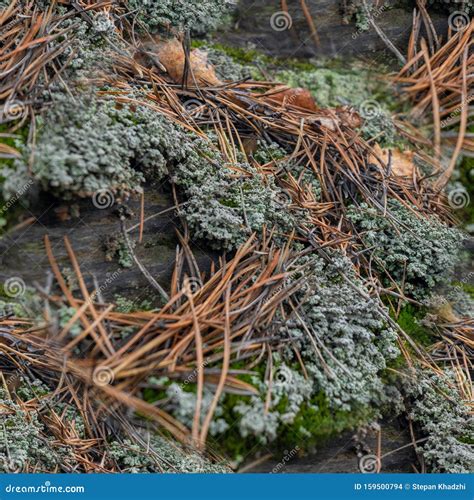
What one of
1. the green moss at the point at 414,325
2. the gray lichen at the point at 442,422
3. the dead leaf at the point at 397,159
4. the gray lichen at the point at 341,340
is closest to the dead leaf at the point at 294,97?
the dead leaf at the point at 397,159

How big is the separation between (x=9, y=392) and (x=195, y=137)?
1.69 m

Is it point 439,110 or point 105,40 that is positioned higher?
point 105,40

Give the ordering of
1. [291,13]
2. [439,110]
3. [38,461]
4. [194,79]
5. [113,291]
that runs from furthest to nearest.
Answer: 1. [291,13]
2. [439,110]
3. [194,79]
4. [113,291]
5. [38,461]

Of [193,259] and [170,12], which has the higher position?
[170,12]

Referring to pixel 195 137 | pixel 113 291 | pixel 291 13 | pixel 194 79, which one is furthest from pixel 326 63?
pixel 113 291

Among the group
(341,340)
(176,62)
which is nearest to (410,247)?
(341,340)

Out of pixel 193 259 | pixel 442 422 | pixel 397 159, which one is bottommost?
pixel 442 422

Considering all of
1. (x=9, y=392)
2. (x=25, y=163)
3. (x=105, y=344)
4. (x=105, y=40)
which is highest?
(x=105, y=40)

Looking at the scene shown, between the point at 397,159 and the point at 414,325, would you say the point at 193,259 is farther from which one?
the point at 397,159

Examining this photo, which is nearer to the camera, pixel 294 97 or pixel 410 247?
pixel 410 247

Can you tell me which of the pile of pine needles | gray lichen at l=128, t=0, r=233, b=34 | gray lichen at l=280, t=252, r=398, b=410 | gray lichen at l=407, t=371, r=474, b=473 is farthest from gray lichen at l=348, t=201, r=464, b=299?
gray lichen at l=128, t=0, r=233, b=34

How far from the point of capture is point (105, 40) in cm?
339

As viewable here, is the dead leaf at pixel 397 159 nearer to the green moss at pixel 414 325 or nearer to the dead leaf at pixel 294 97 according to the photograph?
the dead leaf at pixel 294 97

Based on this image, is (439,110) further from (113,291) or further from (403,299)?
(113,291)
